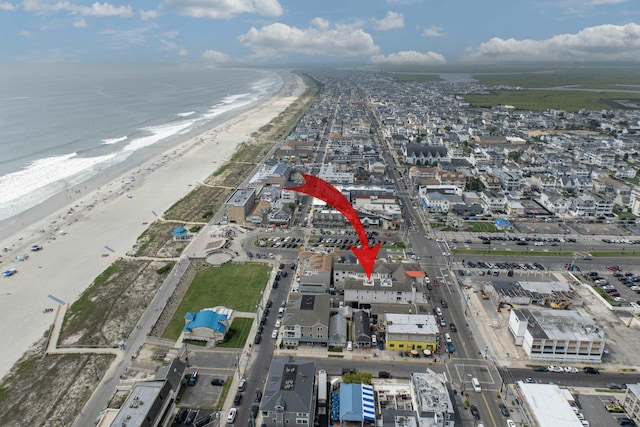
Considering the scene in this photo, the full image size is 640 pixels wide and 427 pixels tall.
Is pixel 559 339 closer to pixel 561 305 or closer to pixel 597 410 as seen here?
pixel 597 410

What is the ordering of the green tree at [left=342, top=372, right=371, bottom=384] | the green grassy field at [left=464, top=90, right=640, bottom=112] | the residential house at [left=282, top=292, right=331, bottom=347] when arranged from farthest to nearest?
the green grassy field at [left=464, top=90, right=640, bottom=112] → the residential house at [left=282, top=292, right=331, bottom=347] → the green tree at [left=342, top=372, right=371, bottom=384]

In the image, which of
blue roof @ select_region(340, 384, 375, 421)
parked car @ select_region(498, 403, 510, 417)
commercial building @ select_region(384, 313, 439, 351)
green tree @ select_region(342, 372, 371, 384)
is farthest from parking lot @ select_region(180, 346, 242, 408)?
parked car @ select_region(498, 403, 510, 417)

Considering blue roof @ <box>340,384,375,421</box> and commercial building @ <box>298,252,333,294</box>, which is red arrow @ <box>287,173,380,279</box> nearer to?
commercial building @ <box>298,252,333,294</box>

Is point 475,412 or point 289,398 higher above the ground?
point 289,398

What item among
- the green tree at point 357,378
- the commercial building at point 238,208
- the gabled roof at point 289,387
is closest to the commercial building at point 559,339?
the green tree at point 357,378

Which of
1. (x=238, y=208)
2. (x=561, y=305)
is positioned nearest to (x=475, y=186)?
(x=561, y=305)

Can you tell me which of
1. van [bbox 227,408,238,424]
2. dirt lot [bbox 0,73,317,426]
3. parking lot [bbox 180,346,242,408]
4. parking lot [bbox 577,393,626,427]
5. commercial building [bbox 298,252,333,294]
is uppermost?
commercial building [bbox 298,252,333,294]

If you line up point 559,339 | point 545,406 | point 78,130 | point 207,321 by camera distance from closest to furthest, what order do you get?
point 545,406
point 559,339
point 207,321
point 78,130

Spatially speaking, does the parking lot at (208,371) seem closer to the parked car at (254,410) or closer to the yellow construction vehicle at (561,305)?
the parked car at (254,410)
